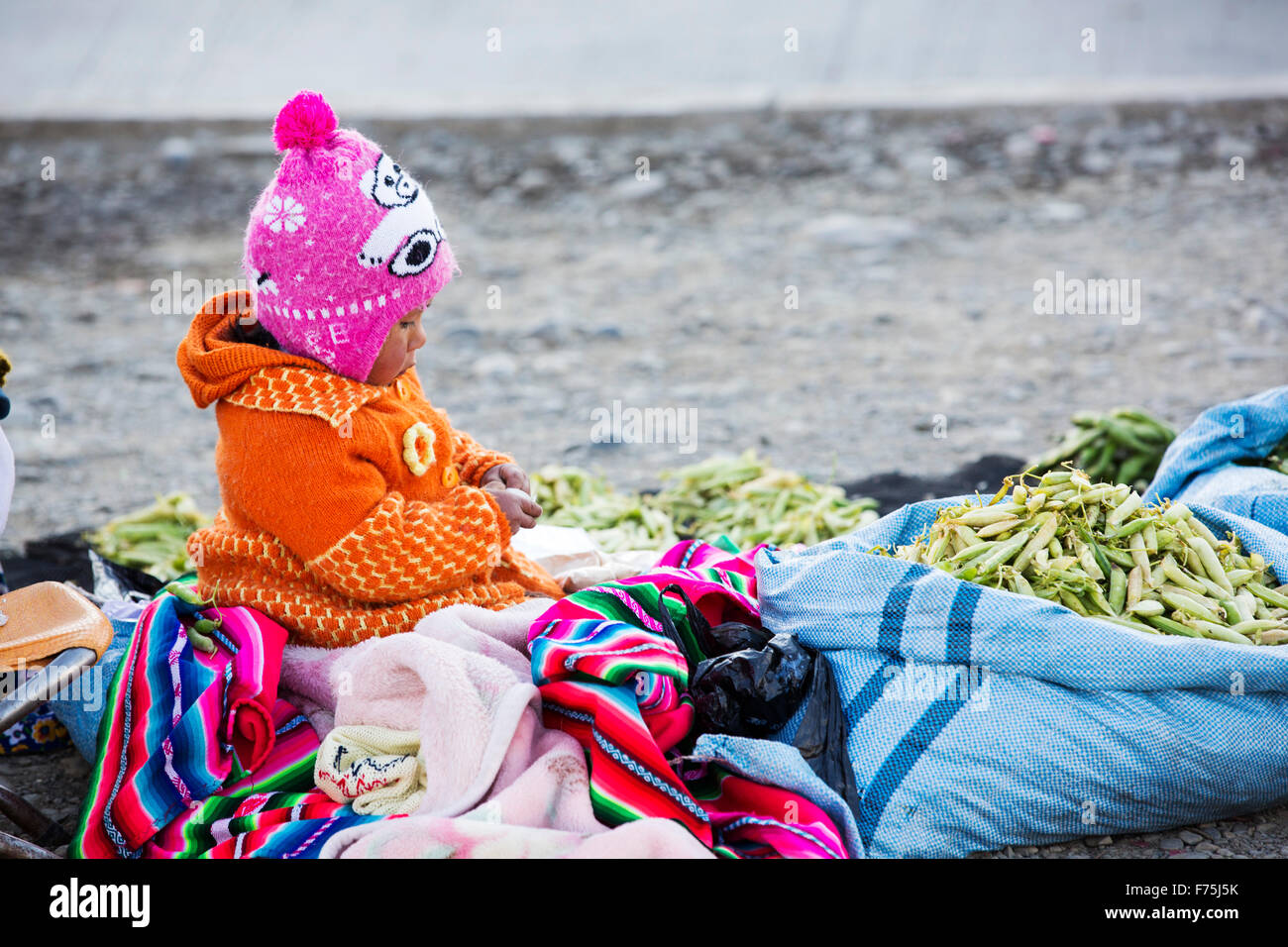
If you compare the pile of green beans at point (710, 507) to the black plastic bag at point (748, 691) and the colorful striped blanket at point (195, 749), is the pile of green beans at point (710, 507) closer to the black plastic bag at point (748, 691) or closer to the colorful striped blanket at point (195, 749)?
the black plastic bag at point (748, 691)

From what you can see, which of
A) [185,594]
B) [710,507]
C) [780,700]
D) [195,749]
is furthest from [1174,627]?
[185,594]

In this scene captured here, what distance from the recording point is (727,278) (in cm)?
723

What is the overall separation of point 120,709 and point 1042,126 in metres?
7.68

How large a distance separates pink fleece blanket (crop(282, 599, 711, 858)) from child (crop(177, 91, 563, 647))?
0.14 metres

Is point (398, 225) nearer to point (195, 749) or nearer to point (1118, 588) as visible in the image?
point (195, 749)

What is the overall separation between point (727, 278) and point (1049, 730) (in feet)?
16.2

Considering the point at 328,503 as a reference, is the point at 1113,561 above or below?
below

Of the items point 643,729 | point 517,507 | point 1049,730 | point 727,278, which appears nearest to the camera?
point 643,729

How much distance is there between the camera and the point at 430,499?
9.85 feet

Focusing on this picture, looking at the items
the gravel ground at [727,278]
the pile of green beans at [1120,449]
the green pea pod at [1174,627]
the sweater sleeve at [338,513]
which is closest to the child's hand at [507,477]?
the sweater sleeve at [338,513]

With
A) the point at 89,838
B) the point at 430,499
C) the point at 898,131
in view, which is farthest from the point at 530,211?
the point at 89,838

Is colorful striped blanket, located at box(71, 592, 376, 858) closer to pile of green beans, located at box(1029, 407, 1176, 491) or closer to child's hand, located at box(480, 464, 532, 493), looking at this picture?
child's hand, located at box(480, 464, 532, 493)

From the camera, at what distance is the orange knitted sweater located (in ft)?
9.00
